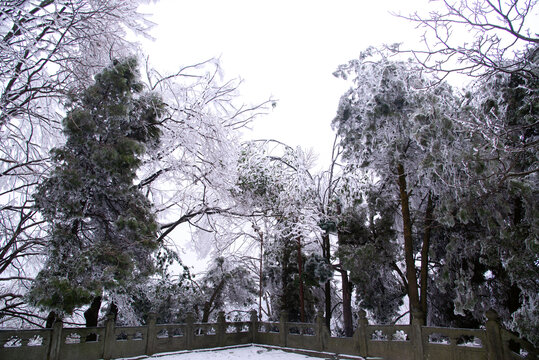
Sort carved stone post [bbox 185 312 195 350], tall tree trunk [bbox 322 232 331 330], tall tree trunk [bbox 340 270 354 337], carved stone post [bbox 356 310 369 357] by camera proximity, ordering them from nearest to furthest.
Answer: carved stone post [bbox 356 310 369 357]
carved stone post [bbox 185 312 195 350]
tall tree trunk [bbox 340 270 354 337]
tall tree trunk [bbox 322 232 331 330]

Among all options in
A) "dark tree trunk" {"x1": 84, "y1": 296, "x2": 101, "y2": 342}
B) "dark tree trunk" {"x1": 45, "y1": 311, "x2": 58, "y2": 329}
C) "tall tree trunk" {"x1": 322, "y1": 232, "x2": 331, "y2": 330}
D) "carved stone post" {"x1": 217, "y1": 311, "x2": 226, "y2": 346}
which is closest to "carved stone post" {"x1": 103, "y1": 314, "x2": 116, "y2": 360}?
"dark tree trunk" {"x1": 84, "y1": 296, "x2": 101, "y2": 342}

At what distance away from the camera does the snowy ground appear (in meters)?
9.75

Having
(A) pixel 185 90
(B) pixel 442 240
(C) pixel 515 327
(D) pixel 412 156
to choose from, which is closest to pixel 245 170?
(A) pixel 185 90

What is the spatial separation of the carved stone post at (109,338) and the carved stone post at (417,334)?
7.04 meters

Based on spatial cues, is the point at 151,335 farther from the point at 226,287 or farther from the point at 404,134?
the point at 404,134

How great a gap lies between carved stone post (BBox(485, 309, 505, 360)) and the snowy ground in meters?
4.00

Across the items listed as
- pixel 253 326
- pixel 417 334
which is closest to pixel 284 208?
pixel 253 326

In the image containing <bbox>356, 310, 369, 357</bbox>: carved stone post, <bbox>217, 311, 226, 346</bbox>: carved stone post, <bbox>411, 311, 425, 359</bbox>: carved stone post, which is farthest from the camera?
<bbox>217, 311, 226, 346</bbox>: carved stone post

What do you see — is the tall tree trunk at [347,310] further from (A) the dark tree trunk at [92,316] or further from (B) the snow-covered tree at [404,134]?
(A) the dark tree trunk at [92,316]

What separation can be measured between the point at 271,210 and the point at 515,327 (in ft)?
24.7

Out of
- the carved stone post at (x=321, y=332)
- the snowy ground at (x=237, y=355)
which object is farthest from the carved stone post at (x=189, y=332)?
the carved stone post at (x=321, y=332)

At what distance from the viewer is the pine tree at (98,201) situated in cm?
674

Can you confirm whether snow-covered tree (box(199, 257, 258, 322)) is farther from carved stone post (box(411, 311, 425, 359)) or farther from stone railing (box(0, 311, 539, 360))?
carved stone post (box(411, 311, 425, 359))

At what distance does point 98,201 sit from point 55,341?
313 centimetres
